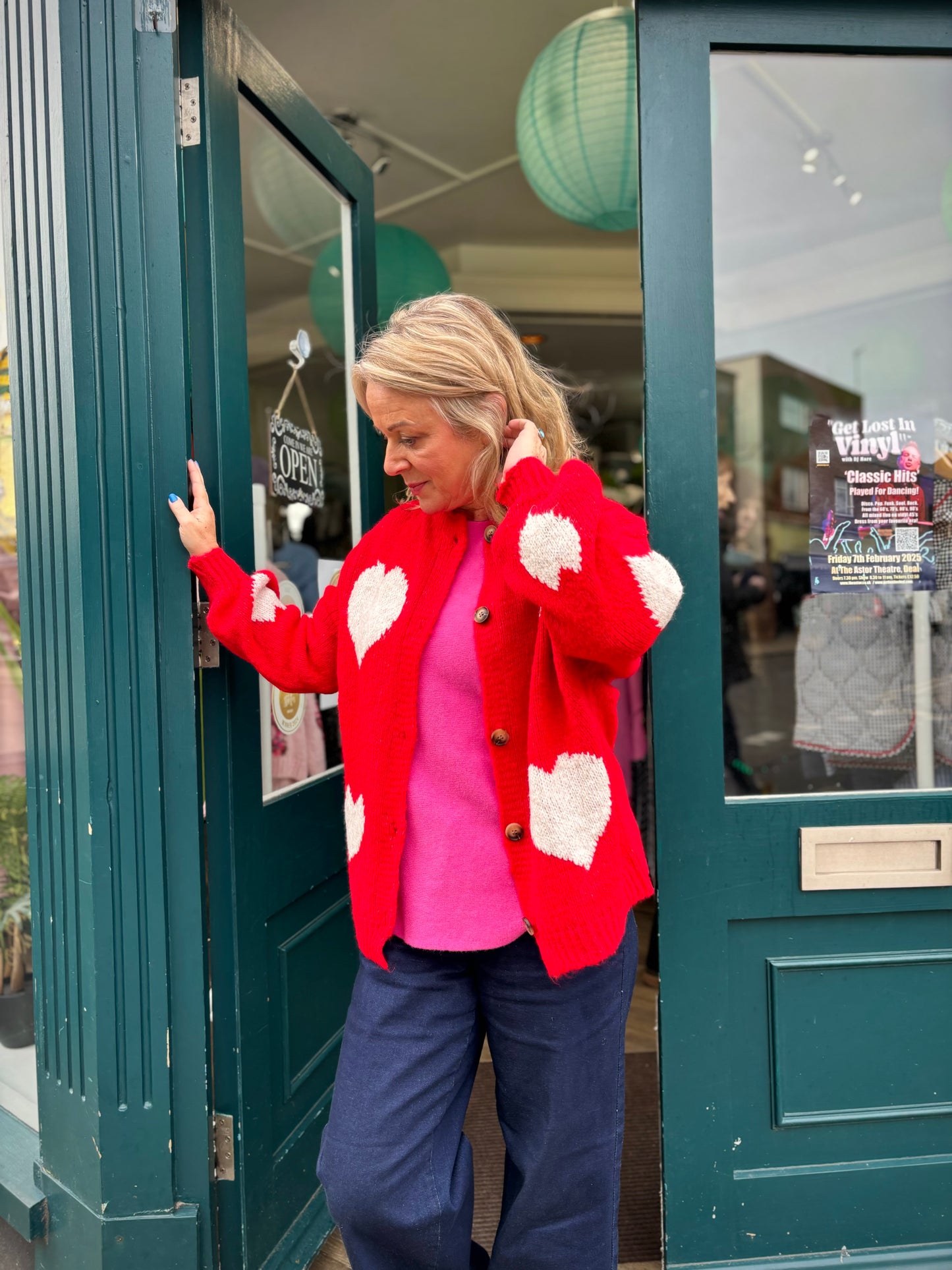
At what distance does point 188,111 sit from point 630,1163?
2.42 metres

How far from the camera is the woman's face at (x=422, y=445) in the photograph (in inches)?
50.7

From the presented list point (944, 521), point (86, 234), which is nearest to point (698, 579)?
point (944, 521)

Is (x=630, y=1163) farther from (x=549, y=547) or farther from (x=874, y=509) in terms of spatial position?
(x=549, y=547)

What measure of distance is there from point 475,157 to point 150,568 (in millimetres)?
3338

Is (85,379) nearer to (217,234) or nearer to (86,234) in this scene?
(86,234)

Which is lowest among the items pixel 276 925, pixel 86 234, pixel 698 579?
pixel 276 925

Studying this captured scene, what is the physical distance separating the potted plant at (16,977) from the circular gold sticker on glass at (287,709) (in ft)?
1.92

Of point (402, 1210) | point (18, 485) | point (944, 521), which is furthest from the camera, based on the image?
point (944, 521)

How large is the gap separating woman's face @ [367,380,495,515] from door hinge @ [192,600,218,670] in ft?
1.56

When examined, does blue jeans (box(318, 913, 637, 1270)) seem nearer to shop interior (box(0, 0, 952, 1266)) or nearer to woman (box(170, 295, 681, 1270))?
woman (box(170, 295, 681, 1270))

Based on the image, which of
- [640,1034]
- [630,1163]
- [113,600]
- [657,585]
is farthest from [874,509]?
[640,1034]

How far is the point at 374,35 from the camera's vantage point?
10.6ft

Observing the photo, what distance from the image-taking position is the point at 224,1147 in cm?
160

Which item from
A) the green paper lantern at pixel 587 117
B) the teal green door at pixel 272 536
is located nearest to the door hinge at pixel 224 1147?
the teal green door at pixel 272 536
